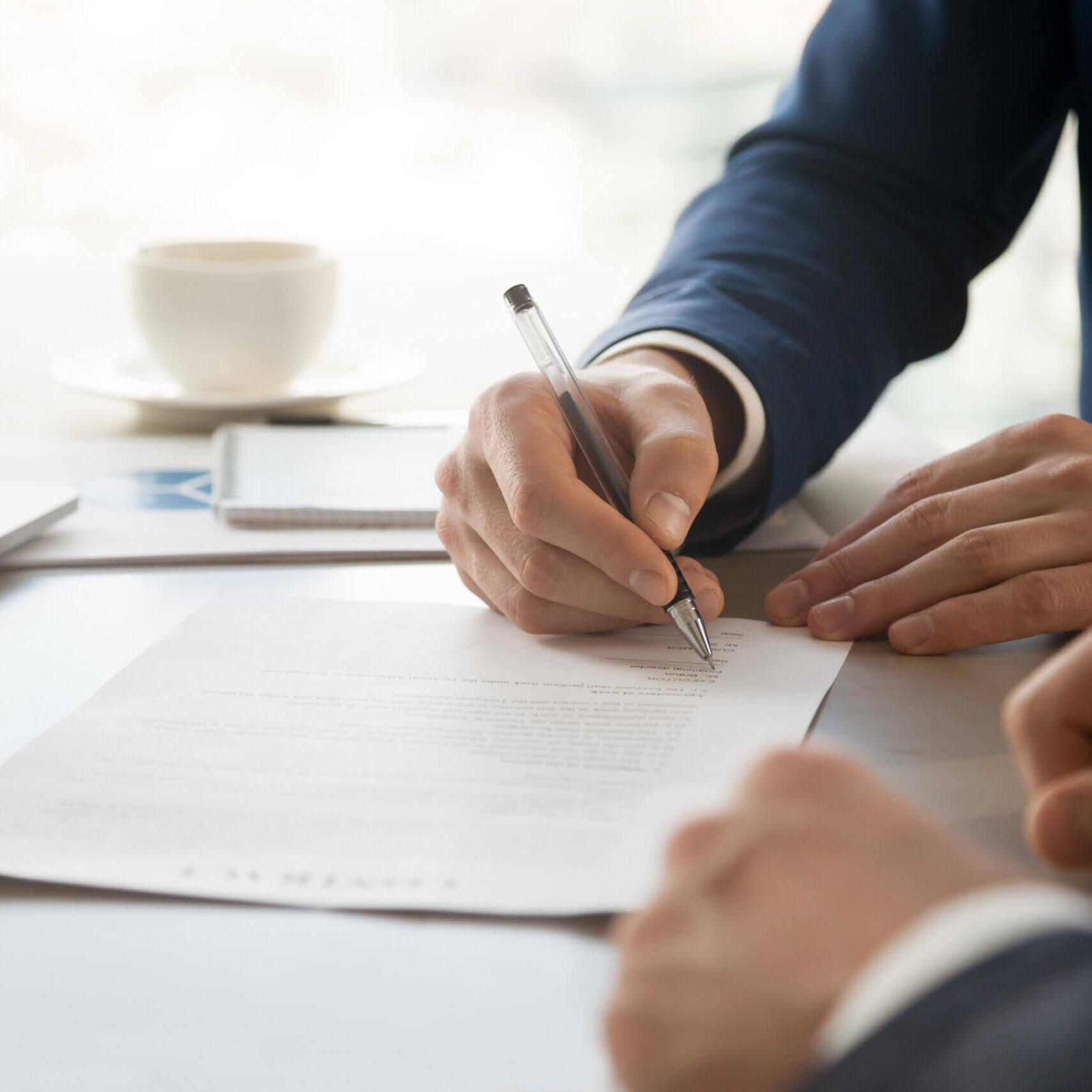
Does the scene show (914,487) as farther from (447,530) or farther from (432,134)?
(432,134)

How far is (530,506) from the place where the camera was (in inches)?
23.7

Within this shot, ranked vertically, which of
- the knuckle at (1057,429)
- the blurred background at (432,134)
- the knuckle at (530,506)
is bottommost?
the blurred background at (432,134)

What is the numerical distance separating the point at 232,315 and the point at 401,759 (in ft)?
2.17

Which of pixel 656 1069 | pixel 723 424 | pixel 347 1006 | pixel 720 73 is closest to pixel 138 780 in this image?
pixel 347 1006

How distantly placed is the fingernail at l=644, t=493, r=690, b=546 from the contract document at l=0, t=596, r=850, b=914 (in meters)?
0.07

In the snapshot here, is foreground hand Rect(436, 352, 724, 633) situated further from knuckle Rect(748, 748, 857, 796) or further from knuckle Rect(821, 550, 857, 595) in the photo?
knuckle Rect(748, 748, 857, 796)

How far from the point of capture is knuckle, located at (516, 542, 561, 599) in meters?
0.62

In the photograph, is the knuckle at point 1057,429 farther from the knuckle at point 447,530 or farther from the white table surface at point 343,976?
the knuckle at point 447,530

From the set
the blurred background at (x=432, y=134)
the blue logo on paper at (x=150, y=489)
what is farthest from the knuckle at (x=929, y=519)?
the blurred background at (x=432, y=134)

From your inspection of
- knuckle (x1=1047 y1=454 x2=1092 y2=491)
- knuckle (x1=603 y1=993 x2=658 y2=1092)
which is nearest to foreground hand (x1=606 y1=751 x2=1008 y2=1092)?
knuckle (x1=603 y1=993 x2=658 y2=1092)

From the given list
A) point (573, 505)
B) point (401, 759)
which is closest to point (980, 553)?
point (573, 505)

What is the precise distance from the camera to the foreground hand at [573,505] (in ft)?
1.95

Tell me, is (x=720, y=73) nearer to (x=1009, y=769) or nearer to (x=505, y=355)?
(x=505, y=355)

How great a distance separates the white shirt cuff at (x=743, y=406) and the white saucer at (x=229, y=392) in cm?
38
